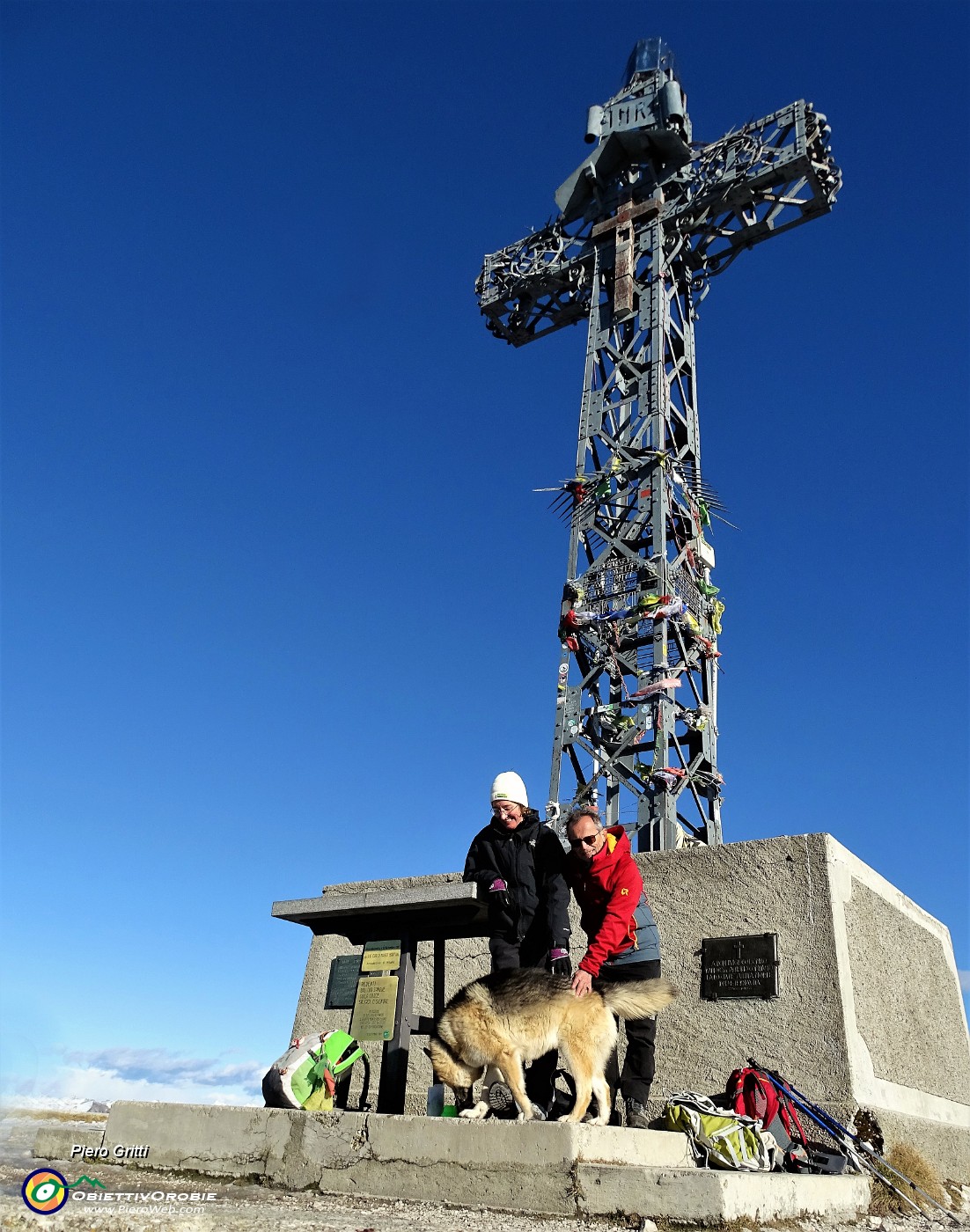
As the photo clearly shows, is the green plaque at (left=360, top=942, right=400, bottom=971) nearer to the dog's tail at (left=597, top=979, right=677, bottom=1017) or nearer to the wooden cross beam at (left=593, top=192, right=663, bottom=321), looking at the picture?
the dog's tail at (left=597, top=979, right=677, bottom=1017)

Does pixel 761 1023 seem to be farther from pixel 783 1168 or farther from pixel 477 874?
pixel 477 874

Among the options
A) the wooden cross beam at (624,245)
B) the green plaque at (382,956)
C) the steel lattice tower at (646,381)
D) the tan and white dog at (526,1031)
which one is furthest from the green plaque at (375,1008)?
the wooden cross beam at (624,245)

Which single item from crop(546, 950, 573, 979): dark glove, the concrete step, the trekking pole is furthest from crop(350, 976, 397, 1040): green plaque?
the trekking pole

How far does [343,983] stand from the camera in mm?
7570

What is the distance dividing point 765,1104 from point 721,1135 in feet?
2.57

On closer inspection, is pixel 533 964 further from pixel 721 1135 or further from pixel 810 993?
pixel 810 993

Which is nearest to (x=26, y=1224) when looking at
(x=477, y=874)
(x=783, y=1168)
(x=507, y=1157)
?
(x=507, y=1157)

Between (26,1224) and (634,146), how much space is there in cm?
2027

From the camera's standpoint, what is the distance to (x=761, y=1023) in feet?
21.4

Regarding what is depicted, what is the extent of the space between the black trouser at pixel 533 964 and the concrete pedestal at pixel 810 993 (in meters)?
0.87

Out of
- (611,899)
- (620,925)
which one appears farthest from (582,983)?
(611,899)

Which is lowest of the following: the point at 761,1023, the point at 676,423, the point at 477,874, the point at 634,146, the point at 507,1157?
the point at 507,1157

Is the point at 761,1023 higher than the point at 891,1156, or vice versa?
the point at 761,1023

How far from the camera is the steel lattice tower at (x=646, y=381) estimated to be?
14891 millimetres
